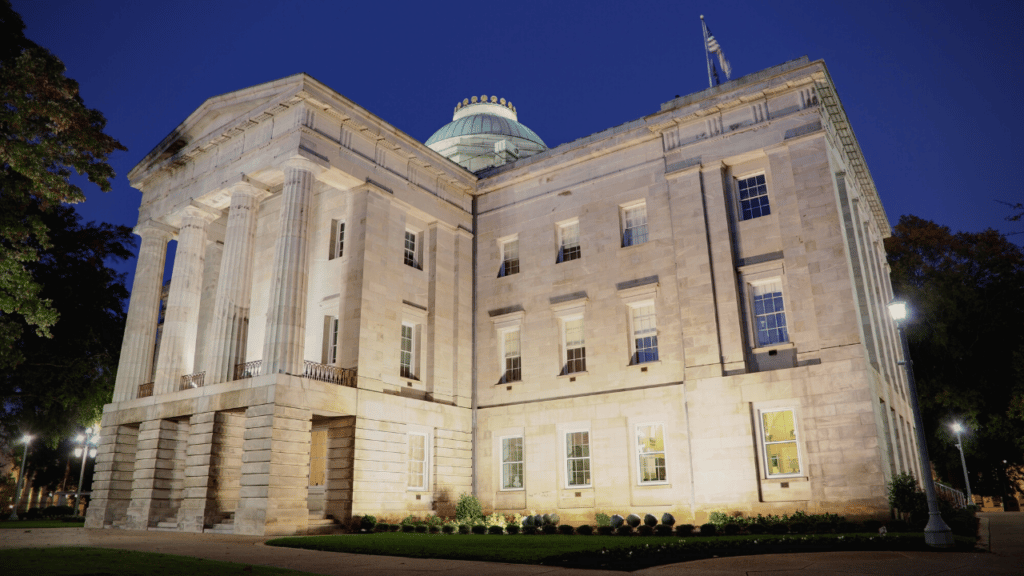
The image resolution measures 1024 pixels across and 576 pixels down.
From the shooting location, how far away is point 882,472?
21031mm

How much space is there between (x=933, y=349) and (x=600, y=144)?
25.4 m

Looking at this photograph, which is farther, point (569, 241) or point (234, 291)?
point (569, 241)

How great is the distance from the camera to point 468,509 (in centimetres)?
2717

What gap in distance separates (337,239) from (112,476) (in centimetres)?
1365

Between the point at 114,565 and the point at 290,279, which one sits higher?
the point at 290,279

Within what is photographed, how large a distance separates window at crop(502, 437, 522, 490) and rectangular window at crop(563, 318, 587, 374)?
396 cm

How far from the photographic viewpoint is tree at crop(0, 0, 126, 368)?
1638 centimetres

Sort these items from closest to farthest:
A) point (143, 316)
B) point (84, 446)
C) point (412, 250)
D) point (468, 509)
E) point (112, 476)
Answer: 1. point (468, 509)
2. point (112, 476)
3. point (143, 316)
4. point (412, 250)
5. point (84, 446)

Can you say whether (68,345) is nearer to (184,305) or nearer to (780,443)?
(184,305)

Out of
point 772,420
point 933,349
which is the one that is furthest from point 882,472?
point 933,349

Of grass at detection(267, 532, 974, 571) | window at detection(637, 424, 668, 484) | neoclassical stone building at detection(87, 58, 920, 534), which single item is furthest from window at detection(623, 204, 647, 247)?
grass at detection(267, 532, 974, 571)

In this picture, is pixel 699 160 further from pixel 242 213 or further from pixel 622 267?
pixel 242 213

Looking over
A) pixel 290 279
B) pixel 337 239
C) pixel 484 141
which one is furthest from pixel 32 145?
pixel 484 141

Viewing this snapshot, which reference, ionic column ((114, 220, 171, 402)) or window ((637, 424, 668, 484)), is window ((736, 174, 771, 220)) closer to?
window ((637, 424, 668, 484))
